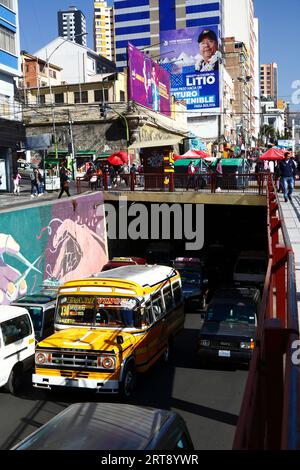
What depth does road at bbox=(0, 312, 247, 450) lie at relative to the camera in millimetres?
10297

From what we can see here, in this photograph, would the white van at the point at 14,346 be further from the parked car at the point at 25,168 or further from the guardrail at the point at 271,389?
the parked car at the point at 25,168

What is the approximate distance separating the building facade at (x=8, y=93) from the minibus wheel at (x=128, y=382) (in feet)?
Answer: 83.4

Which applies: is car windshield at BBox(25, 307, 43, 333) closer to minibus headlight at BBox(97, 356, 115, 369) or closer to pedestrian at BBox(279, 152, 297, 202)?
minibus headlight at BBox(97, 356, 115, 369)

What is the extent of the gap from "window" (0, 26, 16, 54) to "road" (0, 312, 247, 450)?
28125 mm

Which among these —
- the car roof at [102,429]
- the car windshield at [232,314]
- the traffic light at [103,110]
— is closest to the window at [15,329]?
the car windshield at [232,314]

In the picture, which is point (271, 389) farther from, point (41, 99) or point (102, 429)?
point (41, 99)

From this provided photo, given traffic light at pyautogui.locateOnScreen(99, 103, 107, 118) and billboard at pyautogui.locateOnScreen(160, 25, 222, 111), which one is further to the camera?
billboard at pyautogui.locateOnScreen(160, 25, 222, 111)

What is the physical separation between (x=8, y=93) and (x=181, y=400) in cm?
3052

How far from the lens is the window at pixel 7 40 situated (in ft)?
116

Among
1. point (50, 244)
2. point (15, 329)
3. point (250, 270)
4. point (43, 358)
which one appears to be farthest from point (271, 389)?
point (250, 270)

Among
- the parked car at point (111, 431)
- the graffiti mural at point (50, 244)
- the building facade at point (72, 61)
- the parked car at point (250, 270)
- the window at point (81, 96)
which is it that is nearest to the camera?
the parked car at point (111, 431)

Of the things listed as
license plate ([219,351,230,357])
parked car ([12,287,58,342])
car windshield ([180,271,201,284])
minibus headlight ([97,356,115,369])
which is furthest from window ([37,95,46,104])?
minibus headlight ([97,356,115,369])

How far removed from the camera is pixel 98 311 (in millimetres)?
13164

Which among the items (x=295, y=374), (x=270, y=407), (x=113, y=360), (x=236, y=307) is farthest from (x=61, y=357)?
(x=295, y=374)
